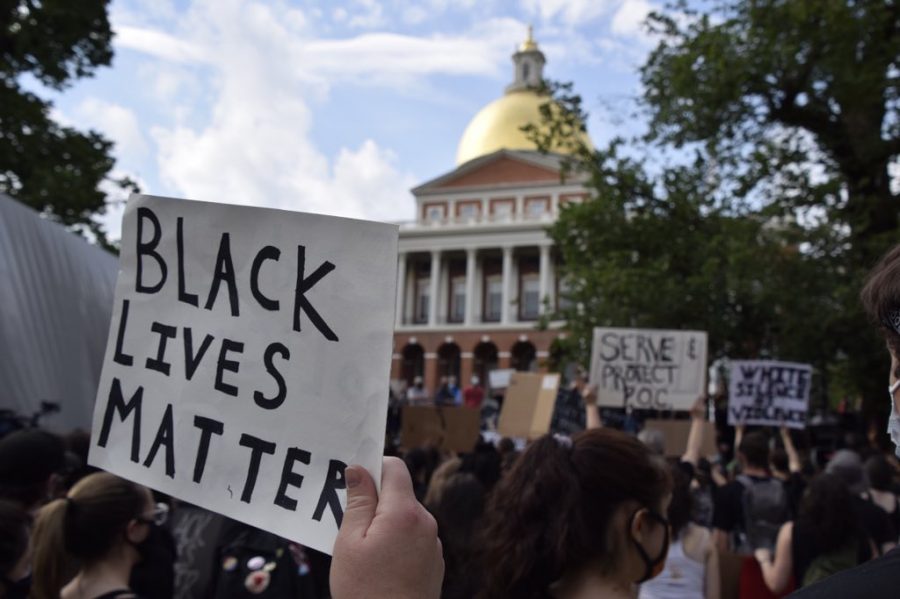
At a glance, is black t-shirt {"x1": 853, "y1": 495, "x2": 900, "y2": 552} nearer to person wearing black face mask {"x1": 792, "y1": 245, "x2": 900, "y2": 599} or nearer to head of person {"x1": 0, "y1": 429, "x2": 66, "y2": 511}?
person wearing black face mask {"x1": 792, "y1": 245, "x2": 900, "y2": 599}

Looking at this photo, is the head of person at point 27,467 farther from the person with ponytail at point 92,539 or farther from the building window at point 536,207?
the building window at point 536,207

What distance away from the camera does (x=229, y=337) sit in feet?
5.71

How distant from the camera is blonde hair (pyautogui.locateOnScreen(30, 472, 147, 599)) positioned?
2787 mm

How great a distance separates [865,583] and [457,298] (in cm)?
5803

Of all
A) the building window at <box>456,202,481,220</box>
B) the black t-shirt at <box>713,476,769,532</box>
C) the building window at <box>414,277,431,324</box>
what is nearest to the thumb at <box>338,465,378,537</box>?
the black t-shirt at <box>713,476,769,532</box>

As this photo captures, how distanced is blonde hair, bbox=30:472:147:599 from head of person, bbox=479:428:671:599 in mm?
1316

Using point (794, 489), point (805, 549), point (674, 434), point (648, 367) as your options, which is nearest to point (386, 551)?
point (805, 549)

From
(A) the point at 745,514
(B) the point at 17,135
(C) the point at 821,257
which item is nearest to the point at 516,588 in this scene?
(A) the point at 745,514

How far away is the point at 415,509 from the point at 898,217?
48.1ft

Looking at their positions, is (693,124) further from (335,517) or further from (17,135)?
(335,517)

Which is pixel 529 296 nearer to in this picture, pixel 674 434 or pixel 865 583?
pixel 674 434

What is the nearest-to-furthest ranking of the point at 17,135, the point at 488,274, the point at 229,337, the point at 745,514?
the point at 229,337 < the point at 745,514 < the point at 17,135 < the point at 488,274

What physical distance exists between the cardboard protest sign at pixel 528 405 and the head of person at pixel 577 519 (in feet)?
22.7

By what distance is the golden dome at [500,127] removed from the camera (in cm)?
6247
